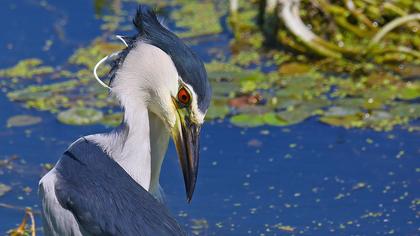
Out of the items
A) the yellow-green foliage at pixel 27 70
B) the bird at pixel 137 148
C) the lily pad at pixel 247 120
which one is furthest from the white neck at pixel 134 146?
the yellow-green foliage at pixel 27 70

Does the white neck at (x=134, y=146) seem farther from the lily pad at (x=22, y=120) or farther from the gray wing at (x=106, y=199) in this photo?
the lily pad at (x=22, y=120)

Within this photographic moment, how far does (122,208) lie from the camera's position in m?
2.97

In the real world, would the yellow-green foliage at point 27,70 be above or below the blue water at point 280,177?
above

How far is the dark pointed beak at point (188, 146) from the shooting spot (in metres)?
3.28

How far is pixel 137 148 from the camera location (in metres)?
3.30

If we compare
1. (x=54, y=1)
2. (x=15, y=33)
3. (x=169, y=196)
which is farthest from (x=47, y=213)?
(x=54, y=1)

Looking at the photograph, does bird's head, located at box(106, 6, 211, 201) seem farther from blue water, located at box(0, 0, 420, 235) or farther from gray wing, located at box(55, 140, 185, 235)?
blue water, located at box(0, 0, 420, 235)

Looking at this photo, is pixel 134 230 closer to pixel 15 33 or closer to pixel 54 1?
pixel 15 33

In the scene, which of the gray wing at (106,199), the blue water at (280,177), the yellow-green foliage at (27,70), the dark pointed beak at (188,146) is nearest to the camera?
the gray wing at (106,199)

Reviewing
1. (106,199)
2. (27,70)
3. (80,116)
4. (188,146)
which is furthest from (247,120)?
(106,199)

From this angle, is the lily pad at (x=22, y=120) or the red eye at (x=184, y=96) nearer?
the red eye at (x=184, y=96)

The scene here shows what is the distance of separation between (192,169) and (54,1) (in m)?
3.18

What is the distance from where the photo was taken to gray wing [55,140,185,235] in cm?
291

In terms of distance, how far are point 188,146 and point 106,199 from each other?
0.41 m
